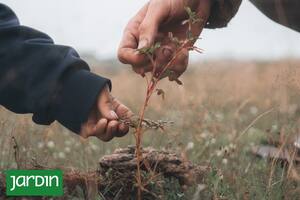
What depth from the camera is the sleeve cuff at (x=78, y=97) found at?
2219 mm

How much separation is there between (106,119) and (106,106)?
81 millimetres

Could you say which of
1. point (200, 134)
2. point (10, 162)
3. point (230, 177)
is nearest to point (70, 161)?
point (10, 162)

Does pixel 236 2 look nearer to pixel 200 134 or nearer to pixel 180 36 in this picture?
pixel 180 36

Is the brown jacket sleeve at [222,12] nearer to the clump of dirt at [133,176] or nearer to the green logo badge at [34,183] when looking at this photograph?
the clump of dirt at [133,176]

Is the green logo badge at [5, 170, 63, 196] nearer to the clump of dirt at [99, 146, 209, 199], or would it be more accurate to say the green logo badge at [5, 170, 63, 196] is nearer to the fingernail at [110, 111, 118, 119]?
the clump of dirt at [99, 146, 209, 199]

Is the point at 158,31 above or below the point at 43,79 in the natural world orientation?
above

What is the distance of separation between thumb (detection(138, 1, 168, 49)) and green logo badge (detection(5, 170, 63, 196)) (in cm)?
57

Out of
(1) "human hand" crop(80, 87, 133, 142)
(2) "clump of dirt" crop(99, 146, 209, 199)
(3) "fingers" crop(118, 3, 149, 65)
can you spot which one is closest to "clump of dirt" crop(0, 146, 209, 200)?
(2) "clump of dirt" crop(99, 146, 209, 199)

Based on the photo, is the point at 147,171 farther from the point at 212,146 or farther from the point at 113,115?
the point at 212,146

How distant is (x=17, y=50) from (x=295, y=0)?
47.7 inches

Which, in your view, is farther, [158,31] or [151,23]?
[158,31]

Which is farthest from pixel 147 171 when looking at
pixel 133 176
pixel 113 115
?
pixel 113 115

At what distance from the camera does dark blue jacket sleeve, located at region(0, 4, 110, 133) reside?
7.39 ft

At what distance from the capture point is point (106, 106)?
7.08 ft
